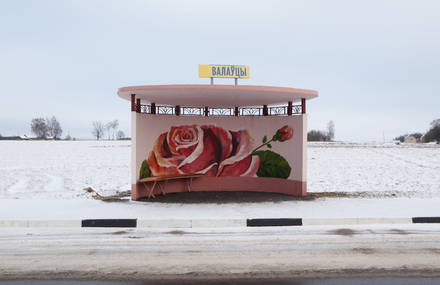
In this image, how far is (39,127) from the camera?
115812 mm

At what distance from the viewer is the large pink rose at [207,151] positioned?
1313cm

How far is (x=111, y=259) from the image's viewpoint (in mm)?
6035

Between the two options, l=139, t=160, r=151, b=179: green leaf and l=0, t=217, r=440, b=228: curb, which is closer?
l=0, t=217, r=440, b=228: curb

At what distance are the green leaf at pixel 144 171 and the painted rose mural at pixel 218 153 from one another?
602mm

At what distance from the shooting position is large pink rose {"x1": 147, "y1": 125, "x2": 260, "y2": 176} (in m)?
13.1

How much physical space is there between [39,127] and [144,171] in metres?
116

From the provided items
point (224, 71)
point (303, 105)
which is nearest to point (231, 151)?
point (303, 105)

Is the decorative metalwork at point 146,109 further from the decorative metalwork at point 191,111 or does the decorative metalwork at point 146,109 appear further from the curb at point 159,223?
the curb at point 159,223

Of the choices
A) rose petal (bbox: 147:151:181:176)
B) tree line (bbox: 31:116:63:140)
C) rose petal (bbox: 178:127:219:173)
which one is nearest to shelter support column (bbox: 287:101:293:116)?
rose petal (bbox: 178:127:219:173)

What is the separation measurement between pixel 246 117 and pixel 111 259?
883cm

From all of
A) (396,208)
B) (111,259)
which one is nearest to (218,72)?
(396,208)

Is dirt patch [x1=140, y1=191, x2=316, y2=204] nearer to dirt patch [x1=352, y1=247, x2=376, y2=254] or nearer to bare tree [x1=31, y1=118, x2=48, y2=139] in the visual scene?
dirt patch [x1=352, y1=247, x2=376, y2=254]

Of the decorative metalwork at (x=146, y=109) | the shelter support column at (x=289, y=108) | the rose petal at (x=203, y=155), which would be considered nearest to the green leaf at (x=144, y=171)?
the rose petal at (x=203, y=155)

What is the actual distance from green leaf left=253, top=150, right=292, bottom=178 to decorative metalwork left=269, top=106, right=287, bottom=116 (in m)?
1.36
